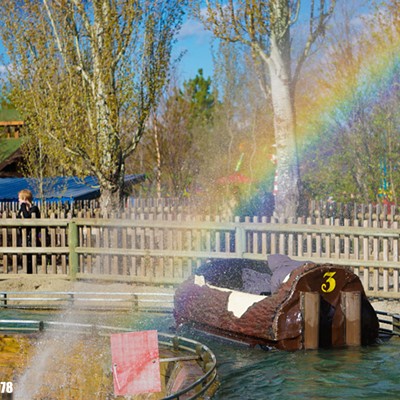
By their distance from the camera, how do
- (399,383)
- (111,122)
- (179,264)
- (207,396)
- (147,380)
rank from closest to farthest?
1. (147,380)
2. (207,396)
3. (399,383)
4. (179,264)
5. (111,122)

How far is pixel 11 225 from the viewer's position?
17.9 meters

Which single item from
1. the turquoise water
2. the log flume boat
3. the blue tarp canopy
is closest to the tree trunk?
the log flume boat

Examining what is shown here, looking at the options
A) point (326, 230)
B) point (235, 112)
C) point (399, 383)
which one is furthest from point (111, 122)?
point (235, 112)

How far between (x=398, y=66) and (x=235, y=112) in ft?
94.7

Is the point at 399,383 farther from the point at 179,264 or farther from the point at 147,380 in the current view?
the point at 179,264

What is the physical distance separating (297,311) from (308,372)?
3.09 ft

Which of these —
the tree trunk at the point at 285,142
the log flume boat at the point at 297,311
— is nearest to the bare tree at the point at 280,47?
the tree trunk at the point at 285,142

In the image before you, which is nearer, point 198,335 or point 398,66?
point 198,335

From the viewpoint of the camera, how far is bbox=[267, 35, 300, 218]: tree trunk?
20016 mm

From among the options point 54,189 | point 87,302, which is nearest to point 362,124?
point 54,189

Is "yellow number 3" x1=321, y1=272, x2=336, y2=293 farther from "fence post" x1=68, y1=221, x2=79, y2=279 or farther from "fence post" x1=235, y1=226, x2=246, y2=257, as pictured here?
"fence post" x1=68, y1=221, x2=79, y2=279

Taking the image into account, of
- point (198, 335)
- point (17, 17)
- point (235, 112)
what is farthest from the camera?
point (235, 112)

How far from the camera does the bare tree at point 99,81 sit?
22.2m

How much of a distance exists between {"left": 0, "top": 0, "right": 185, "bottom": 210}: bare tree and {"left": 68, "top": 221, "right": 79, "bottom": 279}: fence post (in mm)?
5005
